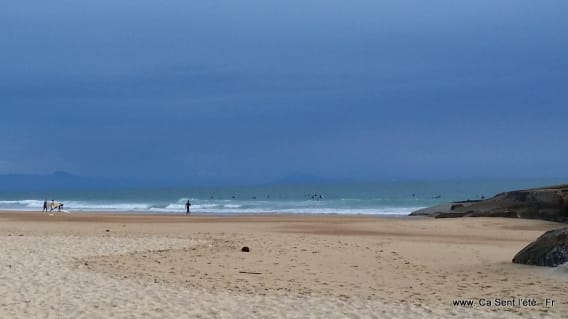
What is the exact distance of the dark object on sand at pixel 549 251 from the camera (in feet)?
42.7

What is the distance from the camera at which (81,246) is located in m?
18.3

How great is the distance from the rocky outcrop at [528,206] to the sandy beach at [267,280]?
1213 cm

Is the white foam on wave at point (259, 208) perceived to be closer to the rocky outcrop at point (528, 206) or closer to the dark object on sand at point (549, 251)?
the rocky outcrop at point (528, 206)

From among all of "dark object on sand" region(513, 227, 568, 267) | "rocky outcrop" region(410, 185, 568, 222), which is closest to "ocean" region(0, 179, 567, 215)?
"rocky outcrop" region(410, 185, 568, 222)

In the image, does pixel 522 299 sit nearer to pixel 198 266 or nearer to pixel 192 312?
pixel 192 312

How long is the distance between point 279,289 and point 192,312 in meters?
2.57

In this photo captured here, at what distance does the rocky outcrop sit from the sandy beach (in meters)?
12.1

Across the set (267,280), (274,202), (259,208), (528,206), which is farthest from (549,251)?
(274,202)

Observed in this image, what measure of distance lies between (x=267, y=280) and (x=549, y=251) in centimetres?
602

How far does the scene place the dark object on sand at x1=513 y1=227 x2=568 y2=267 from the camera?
42.7ft

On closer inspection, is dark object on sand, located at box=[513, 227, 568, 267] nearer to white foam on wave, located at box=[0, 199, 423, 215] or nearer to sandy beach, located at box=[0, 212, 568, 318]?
sandy beach, located at box=[0, 212, 568, 318]

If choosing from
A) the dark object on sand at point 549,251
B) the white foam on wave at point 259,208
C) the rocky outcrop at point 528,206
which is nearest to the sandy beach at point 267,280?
the dark object on sand at point 549,251

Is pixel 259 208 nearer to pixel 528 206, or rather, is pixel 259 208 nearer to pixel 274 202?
pixel 274 202

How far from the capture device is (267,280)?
502 inches
